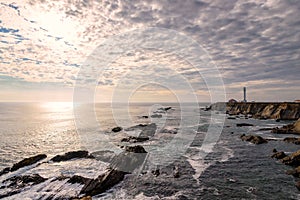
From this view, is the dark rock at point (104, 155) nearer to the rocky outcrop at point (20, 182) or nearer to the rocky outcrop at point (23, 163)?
the rocky outcrop at point (23, 163)

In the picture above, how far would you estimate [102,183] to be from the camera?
20578 mm

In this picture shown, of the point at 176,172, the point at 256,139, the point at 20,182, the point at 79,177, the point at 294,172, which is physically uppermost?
the point at 256,139

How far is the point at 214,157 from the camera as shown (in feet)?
102

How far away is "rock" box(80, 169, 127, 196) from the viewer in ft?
64.3

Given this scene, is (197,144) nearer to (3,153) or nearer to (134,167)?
(134,167)

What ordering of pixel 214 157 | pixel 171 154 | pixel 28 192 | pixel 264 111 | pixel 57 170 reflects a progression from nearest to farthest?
pixel 28 192 → pixel 57 170 → pixel 214 157 → pixel 171 154 → pixel 264 111

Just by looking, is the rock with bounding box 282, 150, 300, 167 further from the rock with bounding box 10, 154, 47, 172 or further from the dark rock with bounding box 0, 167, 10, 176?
the dark rock with bounding box 0, 167, 10, 176

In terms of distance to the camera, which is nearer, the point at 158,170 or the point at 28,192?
the point at 28,192

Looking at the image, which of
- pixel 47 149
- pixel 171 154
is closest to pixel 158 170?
pixel 171 154

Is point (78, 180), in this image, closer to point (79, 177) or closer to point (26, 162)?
point (79, 177)

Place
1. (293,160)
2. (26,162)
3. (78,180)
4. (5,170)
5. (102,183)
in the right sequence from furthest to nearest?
(26,162), (5,170), (293,160), (78,180), (102,183)

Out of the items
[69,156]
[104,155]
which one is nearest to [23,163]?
[69,156]

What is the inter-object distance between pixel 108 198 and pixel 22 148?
103 ft

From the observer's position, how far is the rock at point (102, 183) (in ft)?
64.3
